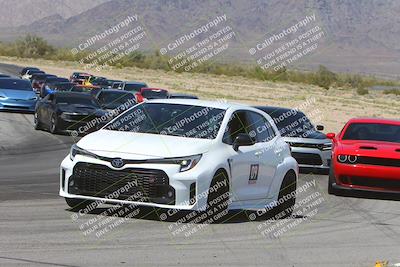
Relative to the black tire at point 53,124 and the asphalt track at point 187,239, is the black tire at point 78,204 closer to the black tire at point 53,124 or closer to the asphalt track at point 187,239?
the asphalt track at point 187,239

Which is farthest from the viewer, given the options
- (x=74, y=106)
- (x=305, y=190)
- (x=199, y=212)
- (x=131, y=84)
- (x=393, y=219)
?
(x=131, y=84)

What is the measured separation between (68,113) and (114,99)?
191 inches

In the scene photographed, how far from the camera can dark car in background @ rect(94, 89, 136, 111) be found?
3147 centimetres

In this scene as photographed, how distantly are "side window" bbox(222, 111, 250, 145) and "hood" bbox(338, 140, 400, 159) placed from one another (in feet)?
13.7

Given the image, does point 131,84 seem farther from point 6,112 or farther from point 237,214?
point 237,214

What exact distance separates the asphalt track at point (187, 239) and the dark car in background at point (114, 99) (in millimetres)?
16912

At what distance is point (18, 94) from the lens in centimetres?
3516

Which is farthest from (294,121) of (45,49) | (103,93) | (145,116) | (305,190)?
(45,49)

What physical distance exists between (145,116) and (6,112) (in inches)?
973

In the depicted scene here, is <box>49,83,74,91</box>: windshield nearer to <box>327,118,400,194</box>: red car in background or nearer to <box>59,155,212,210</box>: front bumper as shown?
<box>327,118,400,194</box>: red car in background

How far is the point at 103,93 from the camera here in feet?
107

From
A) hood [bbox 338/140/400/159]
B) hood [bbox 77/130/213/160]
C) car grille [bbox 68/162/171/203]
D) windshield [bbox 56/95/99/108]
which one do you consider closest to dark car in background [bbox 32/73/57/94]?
windshield [bbox 56/95/99/108]

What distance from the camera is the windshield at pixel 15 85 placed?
35.8 meters

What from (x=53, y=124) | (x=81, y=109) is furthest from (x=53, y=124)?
(x=81, y=109)
